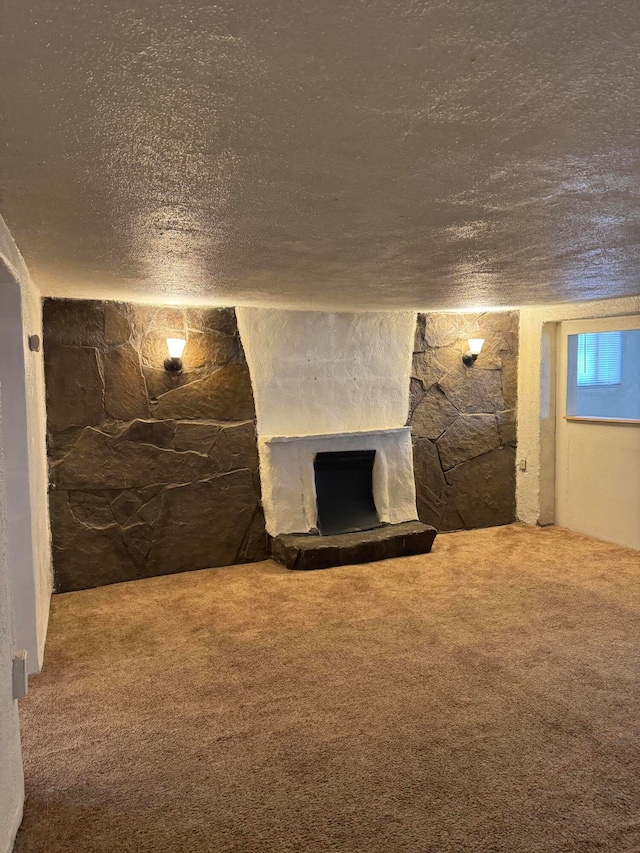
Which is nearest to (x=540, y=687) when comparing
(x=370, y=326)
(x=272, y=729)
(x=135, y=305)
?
(x=272, y=729)

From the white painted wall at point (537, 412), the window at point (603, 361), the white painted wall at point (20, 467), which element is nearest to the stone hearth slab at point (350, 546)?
the white painted wall at point (537, 412)

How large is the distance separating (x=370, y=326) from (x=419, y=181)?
284 centimetres

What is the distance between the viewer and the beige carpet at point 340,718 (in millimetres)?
1612

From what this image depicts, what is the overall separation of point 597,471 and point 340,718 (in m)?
3.05

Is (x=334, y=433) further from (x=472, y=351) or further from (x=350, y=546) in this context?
(x=472, y=351)

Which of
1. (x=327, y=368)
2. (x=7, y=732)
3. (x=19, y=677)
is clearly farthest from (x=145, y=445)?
(x=7, y=732)

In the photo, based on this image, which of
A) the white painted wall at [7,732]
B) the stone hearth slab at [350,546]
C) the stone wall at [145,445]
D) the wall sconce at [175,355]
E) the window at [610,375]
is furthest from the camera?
the window at [610,375]

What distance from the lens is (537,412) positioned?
15.2 feet

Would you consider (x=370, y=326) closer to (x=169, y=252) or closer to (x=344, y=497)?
(x=344, y=497)

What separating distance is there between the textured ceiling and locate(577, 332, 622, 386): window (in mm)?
4966

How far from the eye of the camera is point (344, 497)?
4285mm

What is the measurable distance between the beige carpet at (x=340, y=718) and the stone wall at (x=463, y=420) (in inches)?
43.1

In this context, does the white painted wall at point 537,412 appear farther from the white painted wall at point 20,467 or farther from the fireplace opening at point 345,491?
the white painted wall at point 20,467

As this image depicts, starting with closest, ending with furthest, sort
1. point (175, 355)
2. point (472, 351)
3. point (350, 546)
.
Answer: point (175, 355) → point (350, 546) → point (472, 351)
